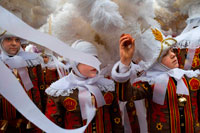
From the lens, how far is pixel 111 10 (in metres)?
0.90

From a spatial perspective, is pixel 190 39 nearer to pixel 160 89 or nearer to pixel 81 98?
pixel 160 89

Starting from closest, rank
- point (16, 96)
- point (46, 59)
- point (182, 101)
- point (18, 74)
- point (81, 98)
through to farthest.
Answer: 1. point (16, 96)
2. point (81, 98)
3. point (182, 101)
4. point (18, 74)
5. point (46, 59)

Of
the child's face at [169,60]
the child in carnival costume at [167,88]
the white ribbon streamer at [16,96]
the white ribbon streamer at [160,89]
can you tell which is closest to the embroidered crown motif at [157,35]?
the child in carnival costume at [167,88]

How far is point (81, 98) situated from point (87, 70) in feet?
0.54

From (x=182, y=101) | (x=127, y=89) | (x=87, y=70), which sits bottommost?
(x=182, y=101)

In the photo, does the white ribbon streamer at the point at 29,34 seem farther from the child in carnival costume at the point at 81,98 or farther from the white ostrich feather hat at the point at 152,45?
the white ostrich feather hat at the point at 152,45

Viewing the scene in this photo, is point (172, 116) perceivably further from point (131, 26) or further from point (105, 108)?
point (131, 26)

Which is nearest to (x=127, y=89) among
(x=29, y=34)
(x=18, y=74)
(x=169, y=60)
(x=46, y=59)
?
(x=169, y=60)

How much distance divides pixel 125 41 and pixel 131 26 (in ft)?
0.63

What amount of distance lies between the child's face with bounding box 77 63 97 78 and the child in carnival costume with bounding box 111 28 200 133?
263mm

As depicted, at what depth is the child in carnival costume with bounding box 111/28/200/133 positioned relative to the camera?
1.17 metres

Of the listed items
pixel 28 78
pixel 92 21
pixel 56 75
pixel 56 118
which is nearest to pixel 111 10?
pixel 92 21

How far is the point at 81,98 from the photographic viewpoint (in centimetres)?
104

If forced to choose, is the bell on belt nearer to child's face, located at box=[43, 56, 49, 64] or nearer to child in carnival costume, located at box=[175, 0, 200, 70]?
child in carnival costume, located at box=[175, 0, 200, 70]
